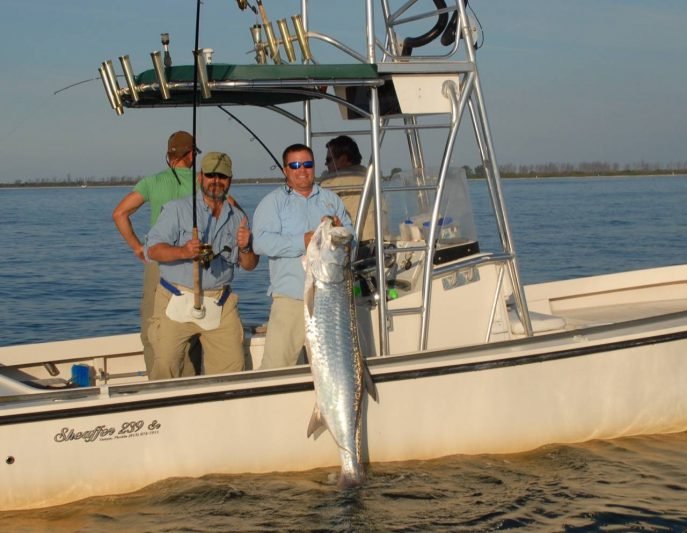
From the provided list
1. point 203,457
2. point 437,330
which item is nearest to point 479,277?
point 437,330

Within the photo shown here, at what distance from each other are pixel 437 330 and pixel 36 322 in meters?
10.00

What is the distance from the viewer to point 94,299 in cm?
1766

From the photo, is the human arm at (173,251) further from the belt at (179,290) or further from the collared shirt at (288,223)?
the collared shirt at (288,223)

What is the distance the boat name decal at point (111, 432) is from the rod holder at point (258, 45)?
8.27 ft

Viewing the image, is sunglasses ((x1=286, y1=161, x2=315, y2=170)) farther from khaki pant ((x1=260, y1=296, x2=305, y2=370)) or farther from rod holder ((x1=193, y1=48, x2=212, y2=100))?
khaki pant ((x1=260, y1=296, x2=305, y2=370))

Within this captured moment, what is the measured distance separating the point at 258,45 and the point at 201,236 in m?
1.41

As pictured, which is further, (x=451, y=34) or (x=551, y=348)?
(x=451, y=34)

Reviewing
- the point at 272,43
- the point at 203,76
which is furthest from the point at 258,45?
the point at 203,76

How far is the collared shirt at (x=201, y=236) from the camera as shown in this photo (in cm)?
623

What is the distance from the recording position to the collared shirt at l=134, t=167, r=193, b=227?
667 cm

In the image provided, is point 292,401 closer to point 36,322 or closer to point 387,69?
point 387,69

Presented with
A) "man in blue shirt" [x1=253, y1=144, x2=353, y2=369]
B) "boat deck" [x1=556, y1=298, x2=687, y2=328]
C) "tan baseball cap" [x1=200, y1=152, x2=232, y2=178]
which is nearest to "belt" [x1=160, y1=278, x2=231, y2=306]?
"man in blue shirt" [x1=253, y1=144, x2=353, y2=369]

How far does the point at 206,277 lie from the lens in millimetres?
6293

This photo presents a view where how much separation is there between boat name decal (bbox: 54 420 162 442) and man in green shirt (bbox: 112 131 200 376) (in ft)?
2.78
